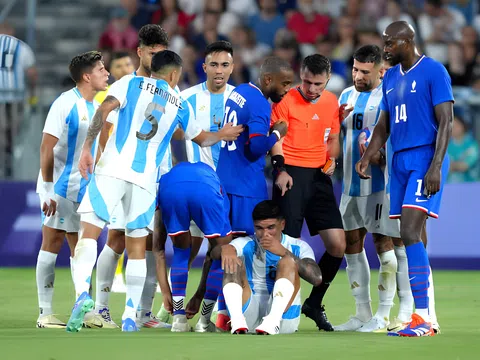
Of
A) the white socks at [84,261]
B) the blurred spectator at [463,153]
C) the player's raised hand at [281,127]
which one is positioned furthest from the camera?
the blurred spectator at [463,153]

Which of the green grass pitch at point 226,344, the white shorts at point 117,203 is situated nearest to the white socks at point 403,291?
the green grass pitch at point 226,344

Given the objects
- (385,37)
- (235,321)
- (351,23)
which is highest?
(351,23)

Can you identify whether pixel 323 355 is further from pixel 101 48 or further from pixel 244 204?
pixel 101 48

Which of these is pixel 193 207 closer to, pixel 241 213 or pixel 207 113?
pixel 241 213

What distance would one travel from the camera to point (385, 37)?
25.4 ft

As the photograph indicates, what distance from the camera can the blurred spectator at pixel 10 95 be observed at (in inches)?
553

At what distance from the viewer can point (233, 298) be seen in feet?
24.7

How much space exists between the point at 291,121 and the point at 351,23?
867cm

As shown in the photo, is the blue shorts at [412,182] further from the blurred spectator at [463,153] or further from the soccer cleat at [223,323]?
the blurred spectator at [463,153]

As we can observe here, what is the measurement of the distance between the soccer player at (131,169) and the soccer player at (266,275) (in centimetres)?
69

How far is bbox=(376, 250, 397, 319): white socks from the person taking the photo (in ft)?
28.8

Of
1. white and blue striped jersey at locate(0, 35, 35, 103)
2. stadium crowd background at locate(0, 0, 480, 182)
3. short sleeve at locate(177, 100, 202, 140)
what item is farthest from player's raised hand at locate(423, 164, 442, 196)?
stadium crowd background at locate(0, 0, 480, 182)

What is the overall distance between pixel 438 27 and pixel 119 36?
205 inches

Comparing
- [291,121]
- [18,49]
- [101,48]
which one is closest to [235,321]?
[291,121]
